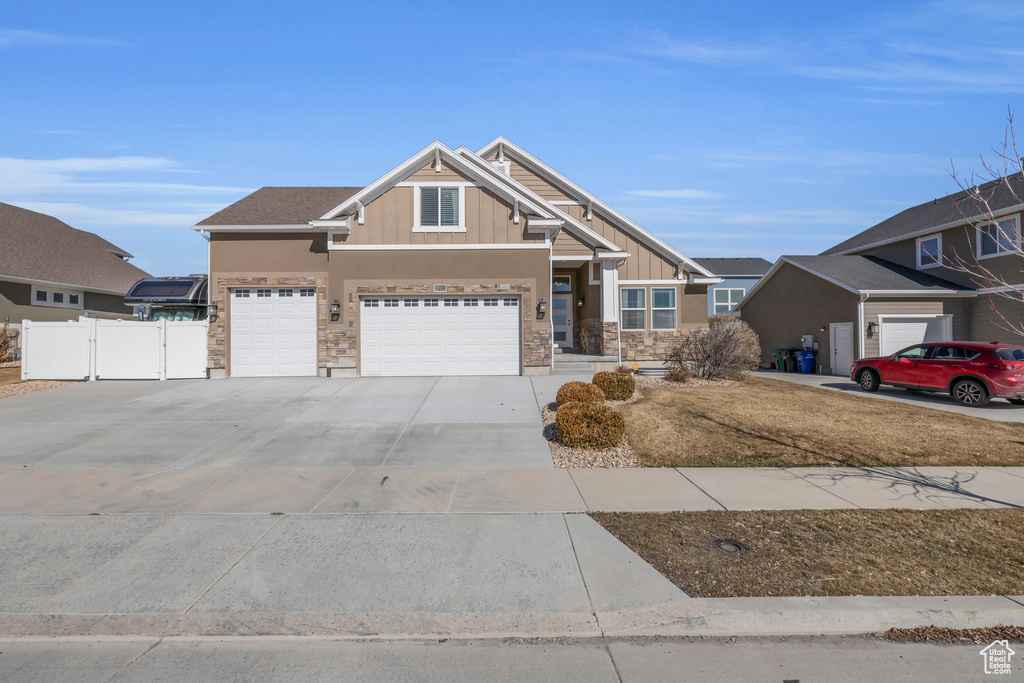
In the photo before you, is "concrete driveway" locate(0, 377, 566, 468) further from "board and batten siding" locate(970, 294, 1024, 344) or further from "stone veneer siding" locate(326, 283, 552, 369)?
"board and batten siding" locate(970, 294, 1024, 344)

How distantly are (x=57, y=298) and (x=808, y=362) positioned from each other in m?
32.8

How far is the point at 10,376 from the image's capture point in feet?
57.3

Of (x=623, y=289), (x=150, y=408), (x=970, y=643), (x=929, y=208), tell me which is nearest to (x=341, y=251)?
(x=150, y=408)

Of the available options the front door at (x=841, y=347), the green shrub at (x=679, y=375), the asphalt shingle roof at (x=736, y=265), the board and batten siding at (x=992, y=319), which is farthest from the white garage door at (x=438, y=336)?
the asphalt shingle roof at (x=736, y=265)

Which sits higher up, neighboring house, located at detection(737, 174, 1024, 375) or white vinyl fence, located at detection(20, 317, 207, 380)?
neighboring house, located at detection(737, 174, 1024, 375)

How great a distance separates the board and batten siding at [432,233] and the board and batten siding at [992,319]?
16601 mm

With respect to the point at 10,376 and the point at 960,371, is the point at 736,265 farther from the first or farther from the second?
the point at 10,376

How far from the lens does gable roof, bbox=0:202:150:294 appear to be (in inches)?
919

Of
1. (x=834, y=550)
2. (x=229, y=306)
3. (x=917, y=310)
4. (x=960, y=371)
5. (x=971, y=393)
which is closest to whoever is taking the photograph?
(x=834, y=550)

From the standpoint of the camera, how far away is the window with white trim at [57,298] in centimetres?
2358

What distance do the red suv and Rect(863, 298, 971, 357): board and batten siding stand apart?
434 centimetres

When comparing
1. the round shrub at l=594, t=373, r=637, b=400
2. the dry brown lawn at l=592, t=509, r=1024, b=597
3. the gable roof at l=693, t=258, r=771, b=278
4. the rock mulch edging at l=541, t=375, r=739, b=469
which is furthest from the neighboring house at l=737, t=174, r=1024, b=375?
the dry brown lawn at l=592, t=509, r=1024, b=597

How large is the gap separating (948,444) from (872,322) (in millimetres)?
12777

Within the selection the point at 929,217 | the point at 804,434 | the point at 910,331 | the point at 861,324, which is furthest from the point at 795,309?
the point at 804,434
